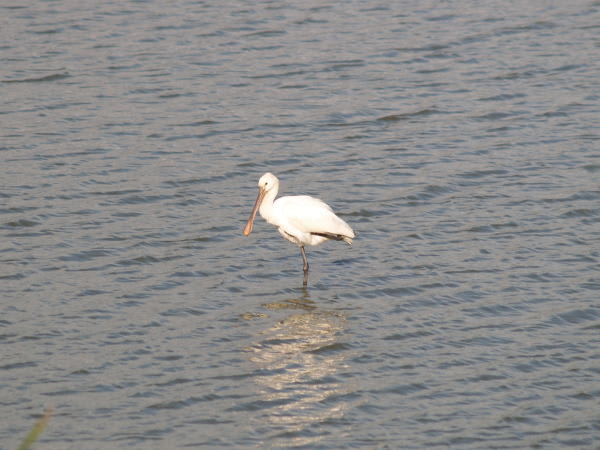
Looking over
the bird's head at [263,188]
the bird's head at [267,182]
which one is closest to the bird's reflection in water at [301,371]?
the bird's head at [263,188]

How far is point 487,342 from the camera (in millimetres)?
9367

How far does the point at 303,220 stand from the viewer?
36.6ft

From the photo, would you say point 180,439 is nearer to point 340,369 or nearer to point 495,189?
point 340,369

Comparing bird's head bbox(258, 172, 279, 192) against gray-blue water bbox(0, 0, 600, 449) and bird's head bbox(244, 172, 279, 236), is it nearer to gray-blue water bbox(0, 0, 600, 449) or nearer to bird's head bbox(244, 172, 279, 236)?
bird's head bbox(244, 172, 279, 236)

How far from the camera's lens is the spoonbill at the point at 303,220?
1112 cm

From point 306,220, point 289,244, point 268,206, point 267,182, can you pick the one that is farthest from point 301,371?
point 289,244

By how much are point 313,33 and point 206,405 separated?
12132 mm

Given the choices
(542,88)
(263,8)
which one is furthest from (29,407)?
(263,8)

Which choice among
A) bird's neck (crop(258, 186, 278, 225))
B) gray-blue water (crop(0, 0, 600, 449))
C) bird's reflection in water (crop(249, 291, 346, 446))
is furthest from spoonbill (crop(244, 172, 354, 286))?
bird's reflection in water (crop(249, 291, 346, 446))

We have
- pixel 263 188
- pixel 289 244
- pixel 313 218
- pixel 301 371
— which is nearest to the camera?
pixel 301 371

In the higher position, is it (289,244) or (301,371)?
(289,244)

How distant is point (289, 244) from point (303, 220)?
1.24 m

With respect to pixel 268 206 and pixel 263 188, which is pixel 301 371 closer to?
pixel 268 206

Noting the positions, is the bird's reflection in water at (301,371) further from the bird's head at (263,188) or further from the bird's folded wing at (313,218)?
the bird's head at (263,188)
